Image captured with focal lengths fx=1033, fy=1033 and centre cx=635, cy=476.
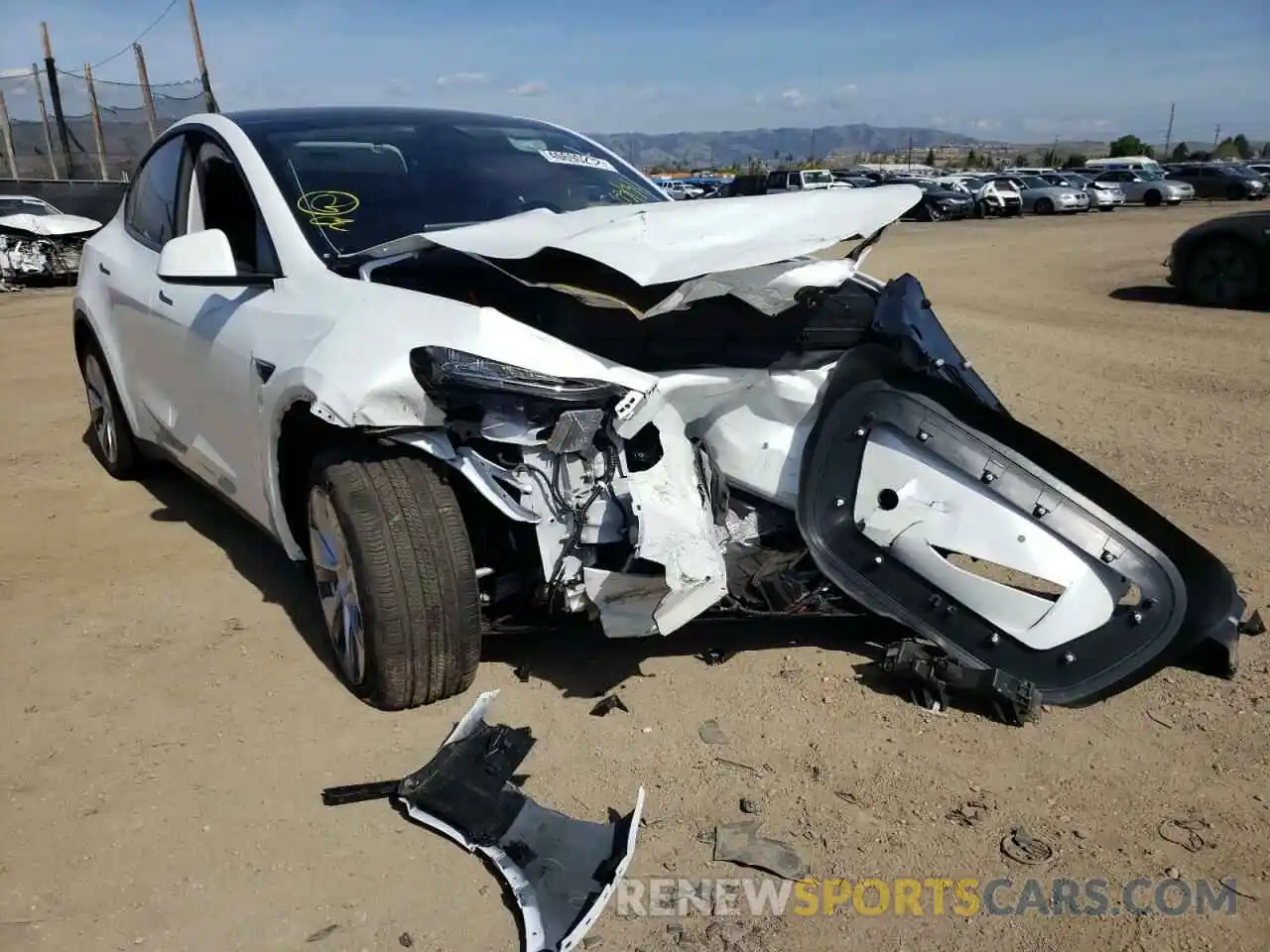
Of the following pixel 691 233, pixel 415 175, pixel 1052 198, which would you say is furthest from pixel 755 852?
pixel 1052 198

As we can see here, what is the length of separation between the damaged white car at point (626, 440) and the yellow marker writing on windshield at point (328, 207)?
13 millimetres

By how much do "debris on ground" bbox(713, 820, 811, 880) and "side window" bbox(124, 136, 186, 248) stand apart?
10.5 ft

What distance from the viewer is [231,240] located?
3.78 metres

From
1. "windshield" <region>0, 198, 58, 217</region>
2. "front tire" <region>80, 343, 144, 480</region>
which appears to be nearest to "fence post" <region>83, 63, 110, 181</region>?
"windshield" <region>0, 198, 58, 217</region>

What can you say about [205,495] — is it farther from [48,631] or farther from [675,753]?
[675,753]

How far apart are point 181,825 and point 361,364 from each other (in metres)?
1.28

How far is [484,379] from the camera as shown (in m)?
2.68

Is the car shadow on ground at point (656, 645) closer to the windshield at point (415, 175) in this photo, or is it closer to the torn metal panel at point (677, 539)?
the torn metal panel at point (677, 539)

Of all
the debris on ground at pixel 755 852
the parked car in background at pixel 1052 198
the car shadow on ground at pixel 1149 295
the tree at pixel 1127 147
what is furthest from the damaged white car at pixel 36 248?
the tree at pixel 1127 147

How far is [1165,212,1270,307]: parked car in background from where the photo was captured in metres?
11.1

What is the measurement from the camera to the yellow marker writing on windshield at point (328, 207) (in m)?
3.46

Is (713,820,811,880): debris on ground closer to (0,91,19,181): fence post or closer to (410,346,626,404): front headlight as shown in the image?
(410,346,626,404): front headlight

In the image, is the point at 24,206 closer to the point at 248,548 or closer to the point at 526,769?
the point at 248,548

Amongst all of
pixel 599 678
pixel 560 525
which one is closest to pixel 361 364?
pixel 560 525
